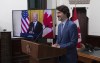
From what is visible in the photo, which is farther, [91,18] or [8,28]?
[8,28]

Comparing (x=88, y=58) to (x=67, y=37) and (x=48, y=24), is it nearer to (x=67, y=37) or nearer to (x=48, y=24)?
(x=67, y=37)

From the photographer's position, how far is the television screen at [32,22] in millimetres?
4354

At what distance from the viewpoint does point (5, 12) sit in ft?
16.8

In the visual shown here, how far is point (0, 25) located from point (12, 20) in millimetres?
396

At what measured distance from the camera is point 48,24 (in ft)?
14.4

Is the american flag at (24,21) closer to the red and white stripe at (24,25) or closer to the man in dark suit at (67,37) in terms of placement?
the red and white stripe at (24,25)

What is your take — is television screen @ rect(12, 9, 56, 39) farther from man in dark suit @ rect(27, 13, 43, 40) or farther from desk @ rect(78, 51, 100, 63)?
desk @ rect(78, 51, 100, 63)

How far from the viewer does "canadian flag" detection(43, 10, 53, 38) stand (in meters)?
4.36

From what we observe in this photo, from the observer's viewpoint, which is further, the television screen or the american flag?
the american flag

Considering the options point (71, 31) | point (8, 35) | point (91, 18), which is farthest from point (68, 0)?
point (71, 31)

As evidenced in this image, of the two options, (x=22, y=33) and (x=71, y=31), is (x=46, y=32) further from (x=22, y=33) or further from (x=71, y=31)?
(x=71, y=31)

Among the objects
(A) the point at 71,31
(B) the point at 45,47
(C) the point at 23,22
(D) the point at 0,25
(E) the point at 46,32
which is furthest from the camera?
(D) the point at 0,25

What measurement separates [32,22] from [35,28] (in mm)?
197

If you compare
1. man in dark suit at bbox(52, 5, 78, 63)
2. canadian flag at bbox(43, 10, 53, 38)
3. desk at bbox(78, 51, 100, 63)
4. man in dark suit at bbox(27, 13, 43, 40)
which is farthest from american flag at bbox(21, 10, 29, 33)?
man in dark suit at bbox(52, 5, 78, 63)
